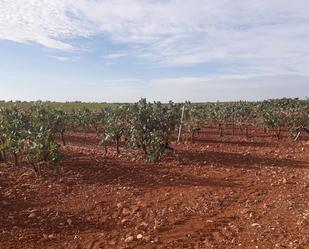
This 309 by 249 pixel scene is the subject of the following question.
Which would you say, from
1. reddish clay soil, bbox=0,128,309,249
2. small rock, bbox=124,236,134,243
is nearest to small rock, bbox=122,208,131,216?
reddish clay soil, bbox=0,128,309,249

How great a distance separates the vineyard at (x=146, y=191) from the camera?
31.3 feet

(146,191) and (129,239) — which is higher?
(146,191)

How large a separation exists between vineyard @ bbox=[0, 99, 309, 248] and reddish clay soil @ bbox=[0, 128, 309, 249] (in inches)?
1.0

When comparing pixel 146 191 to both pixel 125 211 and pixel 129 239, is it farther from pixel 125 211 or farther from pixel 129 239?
pixel 129 239

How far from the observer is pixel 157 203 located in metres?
12.1

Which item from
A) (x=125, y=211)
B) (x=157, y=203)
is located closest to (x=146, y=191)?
(x=157, y=203)

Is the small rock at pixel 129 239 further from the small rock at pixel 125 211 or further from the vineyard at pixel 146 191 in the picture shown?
the small rock at pixel 125 211

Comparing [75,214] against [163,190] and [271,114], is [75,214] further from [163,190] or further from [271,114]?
[271,114]

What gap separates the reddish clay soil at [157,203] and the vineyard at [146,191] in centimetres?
3

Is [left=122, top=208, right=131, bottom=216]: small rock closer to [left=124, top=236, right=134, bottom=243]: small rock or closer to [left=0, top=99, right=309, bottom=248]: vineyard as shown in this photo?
[left=0, top=99, right=309, bottom=248]: vineyard

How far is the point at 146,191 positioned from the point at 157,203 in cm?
138

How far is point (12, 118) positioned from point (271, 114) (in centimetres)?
1851

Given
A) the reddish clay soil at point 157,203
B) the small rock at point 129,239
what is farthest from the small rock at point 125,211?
the small rock at point 129,239

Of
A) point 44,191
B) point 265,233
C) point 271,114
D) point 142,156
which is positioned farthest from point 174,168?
point 271,114
